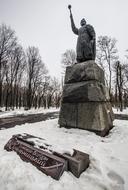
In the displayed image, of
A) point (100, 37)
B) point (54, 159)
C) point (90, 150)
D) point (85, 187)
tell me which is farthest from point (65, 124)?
point (100, 37)

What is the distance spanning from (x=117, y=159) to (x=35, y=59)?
26.1 m

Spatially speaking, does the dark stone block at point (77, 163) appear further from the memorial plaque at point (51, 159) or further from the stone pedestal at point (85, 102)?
the stone pedestal at point (85, 102)

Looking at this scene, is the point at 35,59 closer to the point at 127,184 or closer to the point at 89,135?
the point at 89,135

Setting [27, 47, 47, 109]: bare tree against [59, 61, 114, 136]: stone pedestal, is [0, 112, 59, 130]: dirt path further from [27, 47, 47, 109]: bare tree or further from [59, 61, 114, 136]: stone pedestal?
[27, 47, 47, 109]: bare tree

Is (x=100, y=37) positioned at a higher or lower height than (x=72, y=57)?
higher

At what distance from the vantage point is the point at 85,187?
2.04m

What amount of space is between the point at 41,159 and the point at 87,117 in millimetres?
2411

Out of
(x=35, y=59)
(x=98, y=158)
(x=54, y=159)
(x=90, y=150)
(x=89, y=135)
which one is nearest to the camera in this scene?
(x=54, y=159)

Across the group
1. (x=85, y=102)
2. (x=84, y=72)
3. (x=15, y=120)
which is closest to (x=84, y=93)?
(x=85, y=102)

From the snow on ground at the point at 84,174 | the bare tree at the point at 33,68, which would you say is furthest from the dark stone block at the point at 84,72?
the bare tree at the point at 33,68

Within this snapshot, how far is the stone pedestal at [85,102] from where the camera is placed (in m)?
4.34

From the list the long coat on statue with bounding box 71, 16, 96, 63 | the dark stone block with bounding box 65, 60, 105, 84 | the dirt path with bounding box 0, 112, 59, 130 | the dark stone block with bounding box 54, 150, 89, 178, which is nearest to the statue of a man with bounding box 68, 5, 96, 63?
the long coat on statue with bounding box 71, 16, 96, 63

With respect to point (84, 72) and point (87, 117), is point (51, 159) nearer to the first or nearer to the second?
point (87, 117)

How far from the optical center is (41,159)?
246cm
